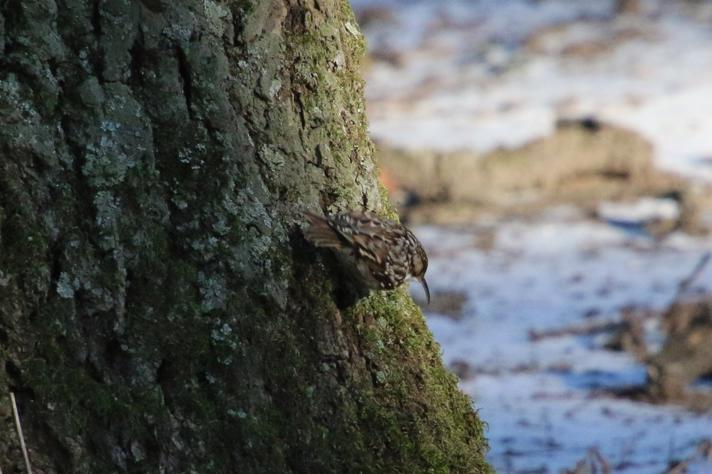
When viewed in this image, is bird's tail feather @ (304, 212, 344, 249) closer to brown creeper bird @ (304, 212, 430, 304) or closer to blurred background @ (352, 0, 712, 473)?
brown creeper bird @ (304, 212, 430, 304)

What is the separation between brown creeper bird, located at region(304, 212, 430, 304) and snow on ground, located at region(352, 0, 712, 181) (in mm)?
7735

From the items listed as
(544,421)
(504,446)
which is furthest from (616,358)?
(504,446)

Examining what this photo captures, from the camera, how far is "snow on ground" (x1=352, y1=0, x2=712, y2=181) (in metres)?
11.3

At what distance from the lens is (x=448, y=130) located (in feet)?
37.6

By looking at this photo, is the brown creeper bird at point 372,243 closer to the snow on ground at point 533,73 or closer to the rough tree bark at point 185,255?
the rough tree bark at point 185,255

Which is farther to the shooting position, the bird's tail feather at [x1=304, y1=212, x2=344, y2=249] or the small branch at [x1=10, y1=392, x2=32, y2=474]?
the bird's tail feather at [x1=304, y1=212, x2=344, y2=249]

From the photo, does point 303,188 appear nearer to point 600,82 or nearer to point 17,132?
point 17,132

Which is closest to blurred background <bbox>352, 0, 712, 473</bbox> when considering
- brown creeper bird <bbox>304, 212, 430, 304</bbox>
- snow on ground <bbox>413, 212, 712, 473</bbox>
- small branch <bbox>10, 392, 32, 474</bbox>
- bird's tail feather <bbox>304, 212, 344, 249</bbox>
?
snow on ground <bbox>413, 212, 712, 473</bbox>

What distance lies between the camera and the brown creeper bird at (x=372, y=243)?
10.1 feet

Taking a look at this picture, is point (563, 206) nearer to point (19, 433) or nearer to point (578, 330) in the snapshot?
point (578, 330)

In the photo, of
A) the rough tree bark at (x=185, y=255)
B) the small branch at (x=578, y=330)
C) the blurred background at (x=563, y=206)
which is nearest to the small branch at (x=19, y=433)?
the rough tree bark at (x=185, y=255)

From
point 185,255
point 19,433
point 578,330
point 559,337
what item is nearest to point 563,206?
point 578,330

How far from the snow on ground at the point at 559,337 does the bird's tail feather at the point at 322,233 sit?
3.13ft

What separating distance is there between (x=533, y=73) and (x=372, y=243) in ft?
34.1
